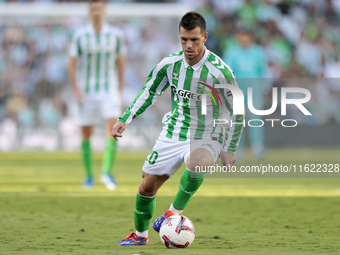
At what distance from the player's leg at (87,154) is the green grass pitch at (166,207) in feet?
0.53

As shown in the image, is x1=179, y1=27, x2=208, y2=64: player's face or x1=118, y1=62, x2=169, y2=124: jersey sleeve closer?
x1=179, y1=27, x2=208, y2=64: player's face

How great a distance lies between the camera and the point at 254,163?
10.4 meters

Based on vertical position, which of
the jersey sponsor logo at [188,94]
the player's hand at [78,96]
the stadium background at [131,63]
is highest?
the jersey sponsor logo at [188,94]

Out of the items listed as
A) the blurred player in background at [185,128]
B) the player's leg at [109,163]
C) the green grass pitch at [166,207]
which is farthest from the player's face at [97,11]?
the blurred player in background at [185,128]

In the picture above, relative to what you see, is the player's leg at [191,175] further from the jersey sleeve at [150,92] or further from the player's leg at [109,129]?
the player's leg at [109,129]

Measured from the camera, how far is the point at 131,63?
532 inches

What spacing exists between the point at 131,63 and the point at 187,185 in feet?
31.3

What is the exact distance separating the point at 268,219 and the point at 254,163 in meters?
5.15

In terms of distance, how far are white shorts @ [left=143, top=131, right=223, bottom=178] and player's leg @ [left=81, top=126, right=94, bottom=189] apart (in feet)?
11.1

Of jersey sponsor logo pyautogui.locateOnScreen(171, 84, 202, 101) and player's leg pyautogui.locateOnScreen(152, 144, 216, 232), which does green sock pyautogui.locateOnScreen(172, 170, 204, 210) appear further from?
jersey sponsor logo pyautogui.locateOnScreen(171, 84, 202, 101)

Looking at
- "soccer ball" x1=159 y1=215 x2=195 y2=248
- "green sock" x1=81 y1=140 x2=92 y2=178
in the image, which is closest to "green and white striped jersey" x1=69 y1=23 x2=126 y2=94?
"green sock" x1=81 y1=140 x2=92 y2=178

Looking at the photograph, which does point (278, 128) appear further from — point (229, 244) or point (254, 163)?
point (229, 244)

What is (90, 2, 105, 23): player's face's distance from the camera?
758cm

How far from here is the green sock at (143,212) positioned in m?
4.19
